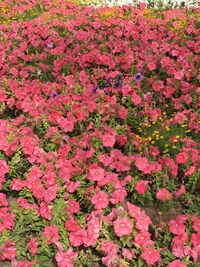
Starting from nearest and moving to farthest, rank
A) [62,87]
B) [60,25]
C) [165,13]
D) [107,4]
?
[62,87] → [60,25] → [165,13] → [107,4]

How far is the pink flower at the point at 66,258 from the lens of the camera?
14.2 ft

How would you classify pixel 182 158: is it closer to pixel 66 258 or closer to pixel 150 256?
pixel 150 256

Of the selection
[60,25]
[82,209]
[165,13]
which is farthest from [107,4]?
[82,209]

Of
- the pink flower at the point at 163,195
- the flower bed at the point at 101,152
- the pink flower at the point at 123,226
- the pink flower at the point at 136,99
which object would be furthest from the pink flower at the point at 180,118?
the pink flower at the point at 123,226

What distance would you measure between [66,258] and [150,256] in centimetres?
80

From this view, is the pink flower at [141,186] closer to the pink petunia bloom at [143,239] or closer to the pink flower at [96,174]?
the pink flower at [96,174]

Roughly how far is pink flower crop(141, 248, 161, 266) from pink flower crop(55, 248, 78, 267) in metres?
0.67

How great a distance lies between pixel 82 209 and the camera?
17.1ft

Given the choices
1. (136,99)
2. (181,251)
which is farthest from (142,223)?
(136,99)

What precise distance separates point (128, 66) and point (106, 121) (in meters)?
1.66

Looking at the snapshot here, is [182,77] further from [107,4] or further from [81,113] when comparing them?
[107,4]

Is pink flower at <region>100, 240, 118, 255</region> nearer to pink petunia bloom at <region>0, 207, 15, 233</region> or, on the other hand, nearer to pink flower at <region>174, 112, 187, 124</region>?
pink petunia bloom at <region>0, 207, 15, 233</region>

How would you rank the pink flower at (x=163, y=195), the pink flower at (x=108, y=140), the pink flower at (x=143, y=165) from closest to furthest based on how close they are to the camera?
the pink flower at (x=163, y=195)
the pink flower at (x=143, y=165)
the pink flower at (x=108, y=140)

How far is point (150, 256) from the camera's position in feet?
13.8
